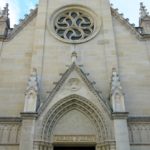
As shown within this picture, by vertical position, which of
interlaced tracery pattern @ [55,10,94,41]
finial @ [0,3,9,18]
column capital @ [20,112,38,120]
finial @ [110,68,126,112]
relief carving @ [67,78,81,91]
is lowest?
column capital @ [20,112,38,120]

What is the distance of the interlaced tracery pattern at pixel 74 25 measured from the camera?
1886cm

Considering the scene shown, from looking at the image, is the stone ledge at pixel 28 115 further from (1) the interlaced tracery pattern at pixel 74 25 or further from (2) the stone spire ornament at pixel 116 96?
(1) the interlaced tracery pattern at pixel 74 25

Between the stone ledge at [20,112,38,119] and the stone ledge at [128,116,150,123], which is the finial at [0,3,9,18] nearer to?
the stone ledge at [20,112,38,119]

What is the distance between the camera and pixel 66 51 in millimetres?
17922

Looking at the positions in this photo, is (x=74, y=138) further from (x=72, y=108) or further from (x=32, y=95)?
(x=32, y=95)

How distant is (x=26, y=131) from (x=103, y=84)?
221 inches

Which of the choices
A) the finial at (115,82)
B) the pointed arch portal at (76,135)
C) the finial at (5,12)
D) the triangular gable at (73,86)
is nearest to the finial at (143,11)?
the finial at (115,82)

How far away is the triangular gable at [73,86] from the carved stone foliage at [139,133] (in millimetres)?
1934

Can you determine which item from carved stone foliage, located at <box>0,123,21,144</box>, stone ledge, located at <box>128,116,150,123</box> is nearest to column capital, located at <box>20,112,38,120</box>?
carved stone foliage, located at <box>0,123,21,144</box>

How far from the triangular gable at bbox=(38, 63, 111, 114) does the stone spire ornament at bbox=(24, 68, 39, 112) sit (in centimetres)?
50

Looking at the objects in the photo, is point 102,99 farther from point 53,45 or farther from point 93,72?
point 53,45

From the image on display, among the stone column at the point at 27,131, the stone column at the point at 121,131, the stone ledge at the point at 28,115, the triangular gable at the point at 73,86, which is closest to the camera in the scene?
the stone column at the point at 27,131

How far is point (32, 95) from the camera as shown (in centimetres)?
1504

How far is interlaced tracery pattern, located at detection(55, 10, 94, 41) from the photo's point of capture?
61.9 feet
